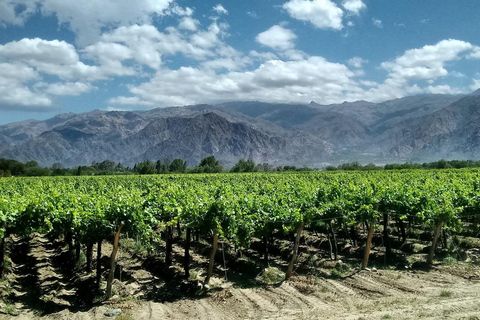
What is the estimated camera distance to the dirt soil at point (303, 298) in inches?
400

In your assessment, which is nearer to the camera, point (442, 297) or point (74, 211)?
point (442, 297)

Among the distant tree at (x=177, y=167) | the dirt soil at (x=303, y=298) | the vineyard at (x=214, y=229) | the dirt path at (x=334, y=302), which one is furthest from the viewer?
the distant tree at (x=177, y=167)

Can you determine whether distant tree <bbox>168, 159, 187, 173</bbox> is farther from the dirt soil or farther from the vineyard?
the dirt soil

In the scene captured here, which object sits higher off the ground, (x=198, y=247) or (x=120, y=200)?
(x=120, y=200)

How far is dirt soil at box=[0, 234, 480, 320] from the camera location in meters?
10.2

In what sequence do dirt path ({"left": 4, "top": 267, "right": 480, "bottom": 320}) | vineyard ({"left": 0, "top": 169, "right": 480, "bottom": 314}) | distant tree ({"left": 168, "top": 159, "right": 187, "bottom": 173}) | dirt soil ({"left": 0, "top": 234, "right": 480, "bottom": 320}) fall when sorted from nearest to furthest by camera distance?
1. dirt path ({"left": 4, "top": 267, "right": 480, "bottom": 320})
2. dirt soil ({"left": 0, "top": 234, "right": 480, "bottom": 320})
3. vineyard ({"left": 0, "top": 169, "right": 480, "bottom": 314})
4. distant tree ({"left": 168, "top": 159, "right": 187, "bottom": 173})

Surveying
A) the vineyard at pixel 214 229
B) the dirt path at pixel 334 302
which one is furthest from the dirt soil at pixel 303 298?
the vineyard at pixel 214 229

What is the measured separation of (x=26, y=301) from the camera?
1188 centimetres

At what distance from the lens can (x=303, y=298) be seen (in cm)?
1145

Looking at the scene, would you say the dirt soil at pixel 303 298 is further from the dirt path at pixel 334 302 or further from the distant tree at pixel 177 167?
the distant tree at pixel 177 167

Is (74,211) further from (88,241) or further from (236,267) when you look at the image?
(236,267)

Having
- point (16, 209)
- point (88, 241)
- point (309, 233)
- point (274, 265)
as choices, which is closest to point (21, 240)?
point (16, 209)

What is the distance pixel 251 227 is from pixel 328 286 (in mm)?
3313

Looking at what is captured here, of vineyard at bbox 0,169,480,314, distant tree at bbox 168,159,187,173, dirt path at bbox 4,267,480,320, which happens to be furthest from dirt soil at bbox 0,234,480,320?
distant tree at bbox 168,159,187,173
